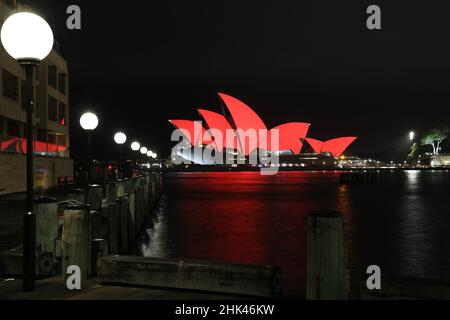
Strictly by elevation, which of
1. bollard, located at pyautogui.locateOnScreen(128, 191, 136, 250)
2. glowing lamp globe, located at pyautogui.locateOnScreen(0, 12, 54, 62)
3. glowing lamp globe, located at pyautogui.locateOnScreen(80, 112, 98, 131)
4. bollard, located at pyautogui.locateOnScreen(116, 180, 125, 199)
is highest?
glowing lamp globe, located at pyautogui.locateOnScreen(0, 12, 54, 62)

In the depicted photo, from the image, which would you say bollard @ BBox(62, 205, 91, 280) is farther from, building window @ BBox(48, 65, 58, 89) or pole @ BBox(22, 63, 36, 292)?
building window @ BBox(48, 65, 58, 89)

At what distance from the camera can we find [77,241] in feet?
22.4

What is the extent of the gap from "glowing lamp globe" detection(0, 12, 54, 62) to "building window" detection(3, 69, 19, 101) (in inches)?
1008

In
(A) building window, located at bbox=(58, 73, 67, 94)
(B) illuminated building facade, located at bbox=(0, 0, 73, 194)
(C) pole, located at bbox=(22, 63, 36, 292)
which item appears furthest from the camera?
(A) building window, located at bbox=(58, 73, 67, 94)

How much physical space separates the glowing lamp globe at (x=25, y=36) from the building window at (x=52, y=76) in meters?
35.8

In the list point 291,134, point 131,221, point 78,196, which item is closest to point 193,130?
point 291,134

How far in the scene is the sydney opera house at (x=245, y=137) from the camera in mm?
112125

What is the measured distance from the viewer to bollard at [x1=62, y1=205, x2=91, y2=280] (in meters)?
6.82

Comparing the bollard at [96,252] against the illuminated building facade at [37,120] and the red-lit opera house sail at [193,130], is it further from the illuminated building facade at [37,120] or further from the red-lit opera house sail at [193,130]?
the red-lit opera house sail at [193,130]

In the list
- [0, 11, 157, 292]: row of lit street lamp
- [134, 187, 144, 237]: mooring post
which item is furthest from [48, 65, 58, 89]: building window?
[0, 11, 157, 292]: row of lit street lamp

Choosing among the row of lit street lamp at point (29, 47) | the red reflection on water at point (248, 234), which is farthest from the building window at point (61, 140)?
the row of lit street lamp at point (29, 47)

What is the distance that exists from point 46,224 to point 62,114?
39.8 metres

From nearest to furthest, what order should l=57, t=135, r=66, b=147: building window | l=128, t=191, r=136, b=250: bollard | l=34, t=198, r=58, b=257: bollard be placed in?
l=34, t=198, r=58, b=257: bollard < l=128, t=191, r=136, b=250: bollard < l=57, t=135, r=66, b=147: building window
